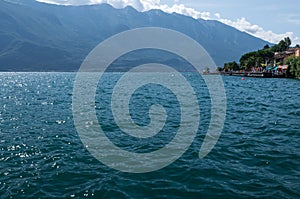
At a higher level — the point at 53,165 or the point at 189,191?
the point at 53,165

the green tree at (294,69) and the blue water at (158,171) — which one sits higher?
the green tree at (294,69)

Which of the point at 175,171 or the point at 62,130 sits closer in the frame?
the point at 175,171

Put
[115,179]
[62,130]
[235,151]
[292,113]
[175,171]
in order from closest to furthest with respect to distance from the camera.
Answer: [115,179]
[175,171]
[235,151]
[62,130]
[292,113]

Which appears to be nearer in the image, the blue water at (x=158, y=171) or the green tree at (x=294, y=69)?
the blue water at (x=158, y=171)

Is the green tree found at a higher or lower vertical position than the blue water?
higher

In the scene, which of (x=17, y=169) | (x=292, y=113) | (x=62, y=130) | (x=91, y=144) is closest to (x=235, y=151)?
(x=91, y=144)

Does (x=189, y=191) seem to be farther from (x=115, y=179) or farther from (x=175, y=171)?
(x=115, y=179)

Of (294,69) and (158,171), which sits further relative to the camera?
(294,69)

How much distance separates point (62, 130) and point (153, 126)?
6.39m

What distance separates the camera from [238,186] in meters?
10.0

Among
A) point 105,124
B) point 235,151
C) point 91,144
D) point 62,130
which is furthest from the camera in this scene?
point 105,124

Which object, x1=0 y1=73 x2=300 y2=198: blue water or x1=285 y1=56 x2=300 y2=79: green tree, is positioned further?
x1=285 y1=56 x2=300 y2=79: green tree

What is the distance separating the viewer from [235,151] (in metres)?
14.1

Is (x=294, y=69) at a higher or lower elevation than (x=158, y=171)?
higher
